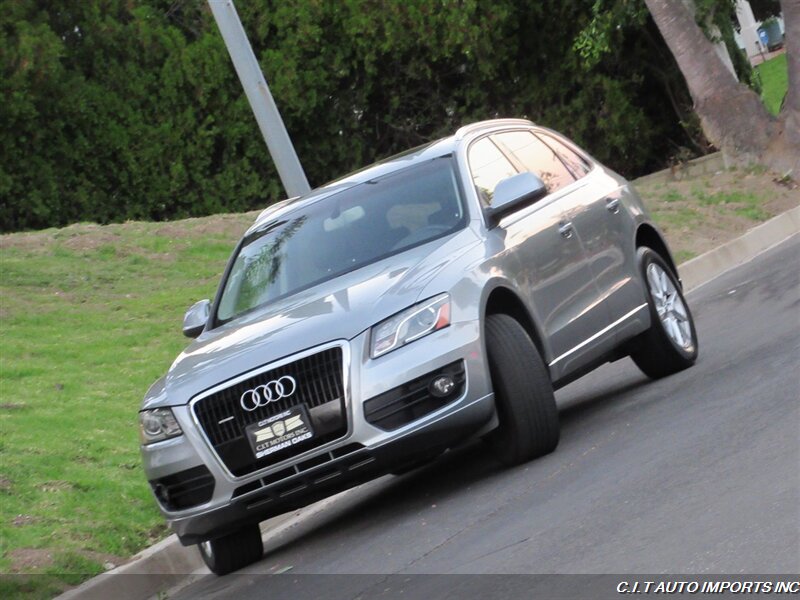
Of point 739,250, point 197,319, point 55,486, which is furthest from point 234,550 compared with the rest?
point 739,250

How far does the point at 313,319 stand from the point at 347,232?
1.35 meters

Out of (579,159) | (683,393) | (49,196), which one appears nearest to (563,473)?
(683,393)

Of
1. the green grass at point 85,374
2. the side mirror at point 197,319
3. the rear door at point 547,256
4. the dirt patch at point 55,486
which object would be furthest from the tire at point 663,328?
the dirt patch at point 55,486

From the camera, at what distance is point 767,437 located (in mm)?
7184

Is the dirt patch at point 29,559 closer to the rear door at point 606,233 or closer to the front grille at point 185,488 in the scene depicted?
the front grille at point 185,488

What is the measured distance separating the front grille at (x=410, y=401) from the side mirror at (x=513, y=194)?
4.17ft

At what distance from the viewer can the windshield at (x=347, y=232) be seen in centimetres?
867

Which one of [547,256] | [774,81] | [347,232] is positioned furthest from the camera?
[774,81]

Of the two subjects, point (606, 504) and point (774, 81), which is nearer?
point (606, 504)

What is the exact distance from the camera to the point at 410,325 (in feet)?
24.5

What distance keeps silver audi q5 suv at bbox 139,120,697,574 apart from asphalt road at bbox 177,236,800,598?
32cm

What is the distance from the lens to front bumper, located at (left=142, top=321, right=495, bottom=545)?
290 inches

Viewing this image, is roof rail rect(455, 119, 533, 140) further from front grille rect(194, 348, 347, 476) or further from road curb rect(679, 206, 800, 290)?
road curb rect(679, 206, 800, 290)

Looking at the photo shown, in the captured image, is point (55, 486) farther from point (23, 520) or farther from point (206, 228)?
point (206, 228)
